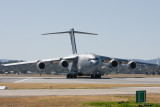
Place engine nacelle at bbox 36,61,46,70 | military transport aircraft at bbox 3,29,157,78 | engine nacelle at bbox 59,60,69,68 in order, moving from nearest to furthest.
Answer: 1. military transport aircraft at bbox 3,29,157,78
2. engine nacelle at bbox 36,61,46,70
3. engine nacelle at bbox 59,60,69,68

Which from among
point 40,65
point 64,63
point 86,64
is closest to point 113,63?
point 86,64

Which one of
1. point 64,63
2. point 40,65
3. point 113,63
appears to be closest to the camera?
point 113,63

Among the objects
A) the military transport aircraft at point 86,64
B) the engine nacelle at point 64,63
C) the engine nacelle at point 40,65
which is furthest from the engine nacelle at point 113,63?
the engine nacelle at point 40,65

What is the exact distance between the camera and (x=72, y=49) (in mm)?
83562

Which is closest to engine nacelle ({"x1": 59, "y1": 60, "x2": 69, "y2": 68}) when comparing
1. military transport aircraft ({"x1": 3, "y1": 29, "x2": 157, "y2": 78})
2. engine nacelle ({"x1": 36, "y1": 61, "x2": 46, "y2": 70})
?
military transport aircraft ({"x1": 3, "y1": 29, "x2": 157, "y2": 78})

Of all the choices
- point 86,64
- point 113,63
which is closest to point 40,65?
point 86,64

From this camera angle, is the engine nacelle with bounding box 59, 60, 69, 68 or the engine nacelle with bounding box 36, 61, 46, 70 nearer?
the engine nacelle with bounding box 36, 61, 46, 70

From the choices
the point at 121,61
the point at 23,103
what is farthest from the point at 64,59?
the point at 23,103

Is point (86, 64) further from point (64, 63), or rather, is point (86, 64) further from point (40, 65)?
point (40, 65)

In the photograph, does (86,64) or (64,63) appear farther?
(64,63)

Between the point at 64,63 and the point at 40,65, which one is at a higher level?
the point at 64,63

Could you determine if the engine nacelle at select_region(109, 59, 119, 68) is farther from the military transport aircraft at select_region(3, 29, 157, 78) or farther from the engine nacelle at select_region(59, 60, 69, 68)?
the engine nacelle at select_region(59, 60, 69, 68)

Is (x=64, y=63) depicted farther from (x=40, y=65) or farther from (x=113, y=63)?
(x=113, y=63)

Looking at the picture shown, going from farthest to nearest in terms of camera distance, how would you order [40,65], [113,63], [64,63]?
[64,63] → [40,65] → [113,63]
